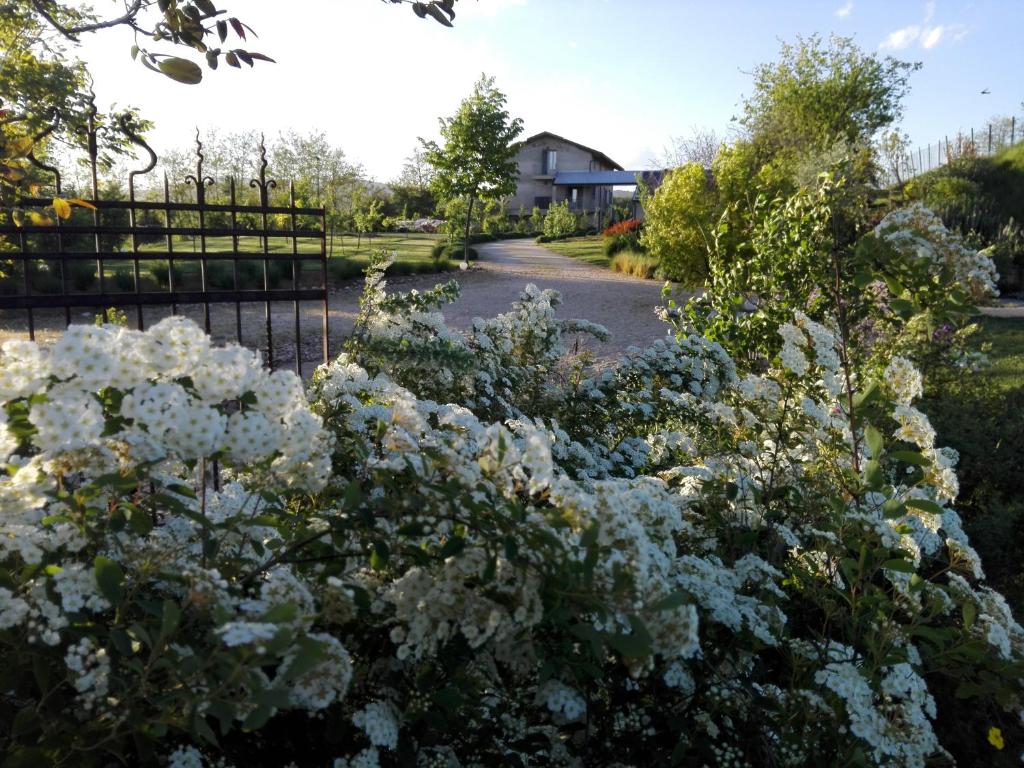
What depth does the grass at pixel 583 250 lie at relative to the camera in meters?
22.2

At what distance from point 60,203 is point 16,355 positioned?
1.17 metres

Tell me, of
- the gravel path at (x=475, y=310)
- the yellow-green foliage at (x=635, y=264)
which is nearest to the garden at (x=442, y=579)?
the gravel path at (x=475, y=310)

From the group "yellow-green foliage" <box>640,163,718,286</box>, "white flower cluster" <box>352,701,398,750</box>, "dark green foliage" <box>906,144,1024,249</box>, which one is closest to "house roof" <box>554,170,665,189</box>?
"dark green foliage" <box>906,144,1024,249</box>

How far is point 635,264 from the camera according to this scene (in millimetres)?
18469

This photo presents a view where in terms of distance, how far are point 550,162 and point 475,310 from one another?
138 feet

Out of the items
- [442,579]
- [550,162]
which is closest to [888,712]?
[442,579]

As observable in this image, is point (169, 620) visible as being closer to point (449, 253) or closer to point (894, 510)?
point (894, 510)

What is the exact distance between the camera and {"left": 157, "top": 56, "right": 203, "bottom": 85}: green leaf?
1.78 m

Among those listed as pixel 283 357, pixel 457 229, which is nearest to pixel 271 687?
pixel 283 357

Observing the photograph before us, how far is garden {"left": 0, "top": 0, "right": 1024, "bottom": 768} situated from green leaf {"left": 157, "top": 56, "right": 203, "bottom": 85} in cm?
1

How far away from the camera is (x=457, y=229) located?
23047 millimetres

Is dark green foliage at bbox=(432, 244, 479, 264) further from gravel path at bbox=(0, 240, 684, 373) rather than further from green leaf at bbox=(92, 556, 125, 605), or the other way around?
green leaf at bbox=(92, 556, 125, 605)

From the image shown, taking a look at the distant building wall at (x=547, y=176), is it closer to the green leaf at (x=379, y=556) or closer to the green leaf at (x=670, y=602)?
the green leaf at (x=379, y=556)

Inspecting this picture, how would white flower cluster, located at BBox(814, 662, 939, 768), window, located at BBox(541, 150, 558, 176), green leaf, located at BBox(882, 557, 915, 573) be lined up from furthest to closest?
window, located at BBox(541, 150, 558, 176) < green leaf, located at BBox(882, 557, 915, 573) < white flower cluster, located at BBox(814, 662, 939, 768)
